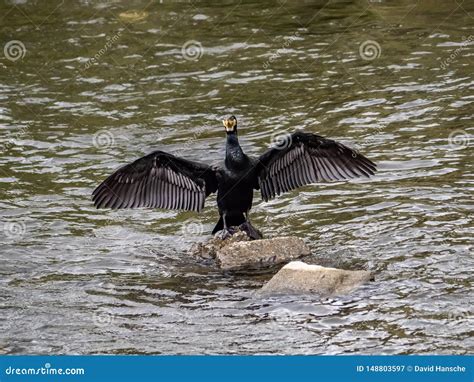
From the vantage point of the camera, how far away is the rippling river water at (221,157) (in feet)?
34.2

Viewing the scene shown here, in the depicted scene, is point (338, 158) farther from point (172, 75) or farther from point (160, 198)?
point (172, 75)

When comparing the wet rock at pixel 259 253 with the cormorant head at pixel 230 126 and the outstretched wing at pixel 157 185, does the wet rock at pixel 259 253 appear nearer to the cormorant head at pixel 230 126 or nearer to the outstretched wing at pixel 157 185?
the outstretched wing at pixel 157 185

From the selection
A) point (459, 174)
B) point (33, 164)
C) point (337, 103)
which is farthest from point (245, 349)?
point (337, 103)

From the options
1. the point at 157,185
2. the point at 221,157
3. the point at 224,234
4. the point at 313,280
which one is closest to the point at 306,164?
the point at 224,234

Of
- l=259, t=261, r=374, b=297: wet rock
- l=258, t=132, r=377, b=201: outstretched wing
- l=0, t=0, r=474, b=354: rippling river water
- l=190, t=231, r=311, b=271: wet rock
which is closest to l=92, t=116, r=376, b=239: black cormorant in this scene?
l=258, t=132, r=377, b=201: outstretched wing

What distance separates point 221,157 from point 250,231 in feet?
10.2

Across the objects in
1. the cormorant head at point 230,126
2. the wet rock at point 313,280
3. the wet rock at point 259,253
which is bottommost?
the wet rock at point 313,280

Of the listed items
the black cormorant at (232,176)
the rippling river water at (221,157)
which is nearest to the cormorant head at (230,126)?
the black cormorant at (232,176)

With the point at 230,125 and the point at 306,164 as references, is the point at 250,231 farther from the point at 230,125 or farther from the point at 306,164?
the point at 230,125

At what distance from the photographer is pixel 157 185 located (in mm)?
12773

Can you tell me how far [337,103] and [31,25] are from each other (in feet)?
24.6

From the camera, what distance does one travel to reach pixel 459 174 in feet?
46.1

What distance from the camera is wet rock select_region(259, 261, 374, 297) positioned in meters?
10.9

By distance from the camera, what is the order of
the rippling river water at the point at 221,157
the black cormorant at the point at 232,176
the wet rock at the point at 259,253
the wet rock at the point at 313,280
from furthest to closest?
the black cormorant at the point at 232,176
the wet rock at the point at 259,253
the wet rock at the point at 313,280
the rippling river water at the point at 221,157
